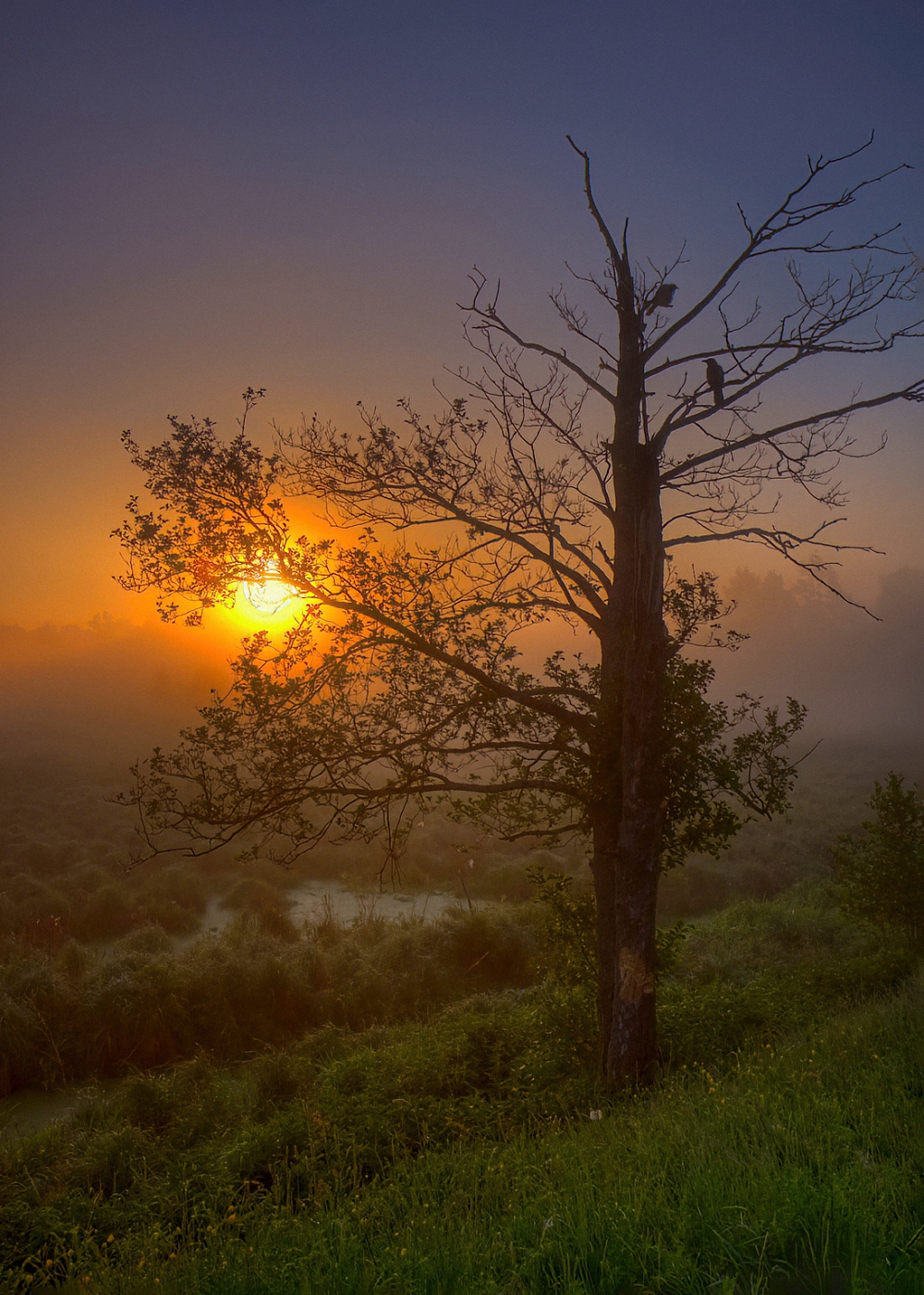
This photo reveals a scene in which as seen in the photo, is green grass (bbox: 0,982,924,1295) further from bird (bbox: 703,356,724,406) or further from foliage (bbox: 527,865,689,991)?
bird (bbox: 703,356,724,406)

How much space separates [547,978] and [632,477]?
444 inches

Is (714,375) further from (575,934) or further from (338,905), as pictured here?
(338,905)

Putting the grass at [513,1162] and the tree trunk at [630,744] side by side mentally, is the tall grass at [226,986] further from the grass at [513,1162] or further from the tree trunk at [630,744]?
the tree trunk at [630,744]

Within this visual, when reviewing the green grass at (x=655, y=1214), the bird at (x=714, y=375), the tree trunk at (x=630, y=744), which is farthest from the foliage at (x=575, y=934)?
the bird at (x=714, y=375)

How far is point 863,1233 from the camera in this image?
3332mm

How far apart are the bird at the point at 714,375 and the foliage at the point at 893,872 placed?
419 inches

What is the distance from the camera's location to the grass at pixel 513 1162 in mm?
3574

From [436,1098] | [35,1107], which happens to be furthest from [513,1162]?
[35,1107]

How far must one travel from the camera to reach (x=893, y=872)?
16516mm

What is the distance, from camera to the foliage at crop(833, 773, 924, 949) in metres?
16.4

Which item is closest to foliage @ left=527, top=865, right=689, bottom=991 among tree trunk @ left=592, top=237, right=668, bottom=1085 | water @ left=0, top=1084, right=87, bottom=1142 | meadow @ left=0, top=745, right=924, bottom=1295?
meadow @ left=0, top=745, right=924, bottom=1295

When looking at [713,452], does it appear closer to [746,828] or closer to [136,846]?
[136,846]

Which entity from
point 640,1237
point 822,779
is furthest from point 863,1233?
point 822,779

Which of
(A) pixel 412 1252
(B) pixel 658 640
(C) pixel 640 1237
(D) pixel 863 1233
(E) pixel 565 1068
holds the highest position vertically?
(B) pixel 658 640
